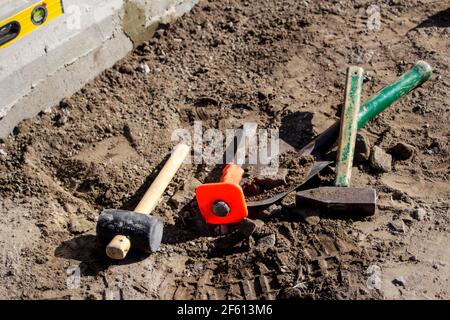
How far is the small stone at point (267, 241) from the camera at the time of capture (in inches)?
167

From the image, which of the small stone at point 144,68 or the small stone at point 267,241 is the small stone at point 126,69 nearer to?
the small stone at point 144,68

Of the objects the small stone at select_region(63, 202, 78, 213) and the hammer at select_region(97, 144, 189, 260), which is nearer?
the hammer at select_region(97, 144, 189, 260)

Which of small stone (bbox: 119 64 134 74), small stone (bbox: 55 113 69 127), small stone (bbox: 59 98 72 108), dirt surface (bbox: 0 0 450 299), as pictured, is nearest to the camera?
dirt surface (bbox: 0 0 450 299)

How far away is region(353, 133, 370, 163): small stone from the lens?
15.7ft

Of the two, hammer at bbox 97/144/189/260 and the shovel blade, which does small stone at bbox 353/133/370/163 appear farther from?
hammer at bbox 97/144/189/260

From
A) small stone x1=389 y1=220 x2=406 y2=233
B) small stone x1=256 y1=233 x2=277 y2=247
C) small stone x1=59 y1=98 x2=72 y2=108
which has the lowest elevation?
small stone x1=256 y1=233 x2=277 y2=247

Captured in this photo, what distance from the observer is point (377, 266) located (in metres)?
4.03

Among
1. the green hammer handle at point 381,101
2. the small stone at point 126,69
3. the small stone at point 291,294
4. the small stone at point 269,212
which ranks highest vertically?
the small stone at point 126,69

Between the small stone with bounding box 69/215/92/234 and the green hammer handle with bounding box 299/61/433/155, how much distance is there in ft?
4.93

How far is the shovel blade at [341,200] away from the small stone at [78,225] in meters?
1.33

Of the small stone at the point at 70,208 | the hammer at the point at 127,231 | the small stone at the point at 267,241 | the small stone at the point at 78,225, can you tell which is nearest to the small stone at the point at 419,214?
the small stone at the point at 267,241

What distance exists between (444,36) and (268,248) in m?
2.86

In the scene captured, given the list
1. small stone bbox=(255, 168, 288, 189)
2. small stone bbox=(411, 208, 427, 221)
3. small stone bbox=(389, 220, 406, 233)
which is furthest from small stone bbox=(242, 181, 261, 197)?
small stone bbox=(411, 208, 427, 221)

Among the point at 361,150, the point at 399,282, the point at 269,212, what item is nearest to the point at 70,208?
the point at 269,212
